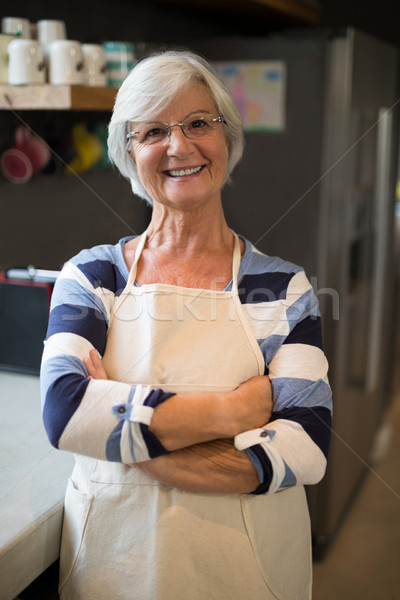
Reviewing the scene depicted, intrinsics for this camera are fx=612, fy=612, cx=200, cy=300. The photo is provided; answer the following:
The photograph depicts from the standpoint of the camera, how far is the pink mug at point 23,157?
65.7 inches

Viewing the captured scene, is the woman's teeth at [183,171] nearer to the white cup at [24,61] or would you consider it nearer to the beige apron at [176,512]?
the beige apron at [176,512]

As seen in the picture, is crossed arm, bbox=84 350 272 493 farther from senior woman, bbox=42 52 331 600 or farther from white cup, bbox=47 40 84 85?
white cup, bbox=47 40 84 85

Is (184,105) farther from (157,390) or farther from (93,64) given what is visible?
(93,64)

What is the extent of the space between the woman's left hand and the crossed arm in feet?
0.42

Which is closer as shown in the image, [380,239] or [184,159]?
[184,159]

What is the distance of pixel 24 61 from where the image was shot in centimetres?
141

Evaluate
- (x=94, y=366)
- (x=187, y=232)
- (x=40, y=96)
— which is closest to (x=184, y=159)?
(x=187, y=232)

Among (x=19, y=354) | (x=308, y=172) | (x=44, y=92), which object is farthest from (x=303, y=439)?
(x=308, y=172)

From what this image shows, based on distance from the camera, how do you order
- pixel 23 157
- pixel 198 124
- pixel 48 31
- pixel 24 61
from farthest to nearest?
pixel 23 157 < pixel 48 31 < pixel 24 61 < pixel 198 124

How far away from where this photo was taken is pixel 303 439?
0.95 meters

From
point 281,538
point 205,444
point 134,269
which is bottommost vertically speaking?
point 281,538

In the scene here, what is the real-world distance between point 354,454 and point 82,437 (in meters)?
1.70

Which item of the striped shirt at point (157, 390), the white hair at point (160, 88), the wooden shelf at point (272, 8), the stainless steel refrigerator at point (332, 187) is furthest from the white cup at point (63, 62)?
the wooden shelf at point (272, 8)

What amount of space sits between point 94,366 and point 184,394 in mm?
153
